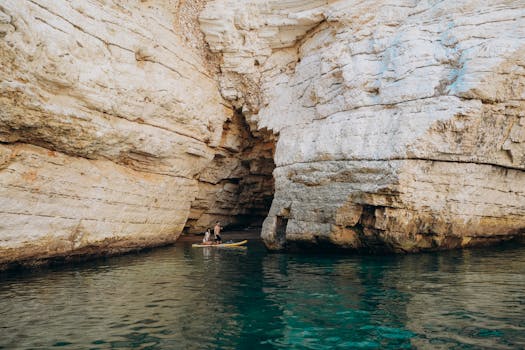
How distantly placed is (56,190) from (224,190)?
444 inches

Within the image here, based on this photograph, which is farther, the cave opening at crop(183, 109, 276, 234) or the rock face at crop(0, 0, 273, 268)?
the cave opening at crop(183, 109, 276, 234)

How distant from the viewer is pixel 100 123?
1255 centimetres

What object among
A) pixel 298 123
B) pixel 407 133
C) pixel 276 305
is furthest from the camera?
pixel 298 123

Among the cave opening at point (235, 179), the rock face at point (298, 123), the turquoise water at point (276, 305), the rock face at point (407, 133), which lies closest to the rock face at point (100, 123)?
the rock face at point (298, 123)

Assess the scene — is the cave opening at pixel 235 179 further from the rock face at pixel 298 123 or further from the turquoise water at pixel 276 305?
the turquoise water at pixel 276 305

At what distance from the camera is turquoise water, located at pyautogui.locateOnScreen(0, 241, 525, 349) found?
5.12 meters

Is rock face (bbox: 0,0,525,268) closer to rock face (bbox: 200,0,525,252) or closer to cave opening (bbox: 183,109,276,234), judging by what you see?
rock face (bbox: 200,0,525,252)

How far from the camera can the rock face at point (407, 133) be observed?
11.5 meters

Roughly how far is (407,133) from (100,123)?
9.80 meters

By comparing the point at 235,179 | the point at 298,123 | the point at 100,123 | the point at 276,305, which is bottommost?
the point at 276,305

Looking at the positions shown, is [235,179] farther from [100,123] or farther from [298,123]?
[100,123]

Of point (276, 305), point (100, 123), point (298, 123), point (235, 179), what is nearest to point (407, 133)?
point (298, 123)

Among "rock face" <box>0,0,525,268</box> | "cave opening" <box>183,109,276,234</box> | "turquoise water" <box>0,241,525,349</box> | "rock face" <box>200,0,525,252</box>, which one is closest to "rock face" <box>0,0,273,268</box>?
"rock face" <box>0,0,525,268</box>

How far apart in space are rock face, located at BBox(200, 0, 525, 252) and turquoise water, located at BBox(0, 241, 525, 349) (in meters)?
1.79
